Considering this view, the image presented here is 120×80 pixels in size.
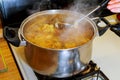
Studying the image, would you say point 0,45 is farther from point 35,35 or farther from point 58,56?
point 58,56

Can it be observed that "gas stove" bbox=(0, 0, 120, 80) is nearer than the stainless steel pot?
No

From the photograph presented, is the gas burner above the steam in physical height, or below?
below

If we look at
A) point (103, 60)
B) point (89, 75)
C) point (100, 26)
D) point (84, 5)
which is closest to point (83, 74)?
point (89, 75)

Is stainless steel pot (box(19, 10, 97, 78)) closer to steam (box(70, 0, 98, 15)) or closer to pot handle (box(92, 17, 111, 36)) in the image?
pot handle (box(92, 17, 111, 36))

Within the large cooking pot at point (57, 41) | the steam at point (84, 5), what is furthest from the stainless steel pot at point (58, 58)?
the steam at point (84, 5)

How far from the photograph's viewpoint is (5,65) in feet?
2.44

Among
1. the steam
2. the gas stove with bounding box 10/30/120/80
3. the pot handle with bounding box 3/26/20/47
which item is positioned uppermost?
the pot handle with bounding box 3/26/20/47

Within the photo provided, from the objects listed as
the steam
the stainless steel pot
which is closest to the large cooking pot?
the stainless steel pot

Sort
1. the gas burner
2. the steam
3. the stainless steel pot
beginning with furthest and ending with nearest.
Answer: the steam, the gas burner, the stainless steel pot

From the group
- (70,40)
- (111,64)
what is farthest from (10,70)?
(111,64)

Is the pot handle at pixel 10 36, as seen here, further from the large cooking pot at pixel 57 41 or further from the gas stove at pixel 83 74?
the gas stove at pixel 83 74

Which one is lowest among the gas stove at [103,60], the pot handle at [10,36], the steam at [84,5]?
the gas stove at [103,60]

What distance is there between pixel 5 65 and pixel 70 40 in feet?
0.88

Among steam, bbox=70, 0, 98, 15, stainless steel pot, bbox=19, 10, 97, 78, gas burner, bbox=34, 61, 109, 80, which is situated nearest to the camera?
stainless steel pot, bbox=19, 10, 97, 78
